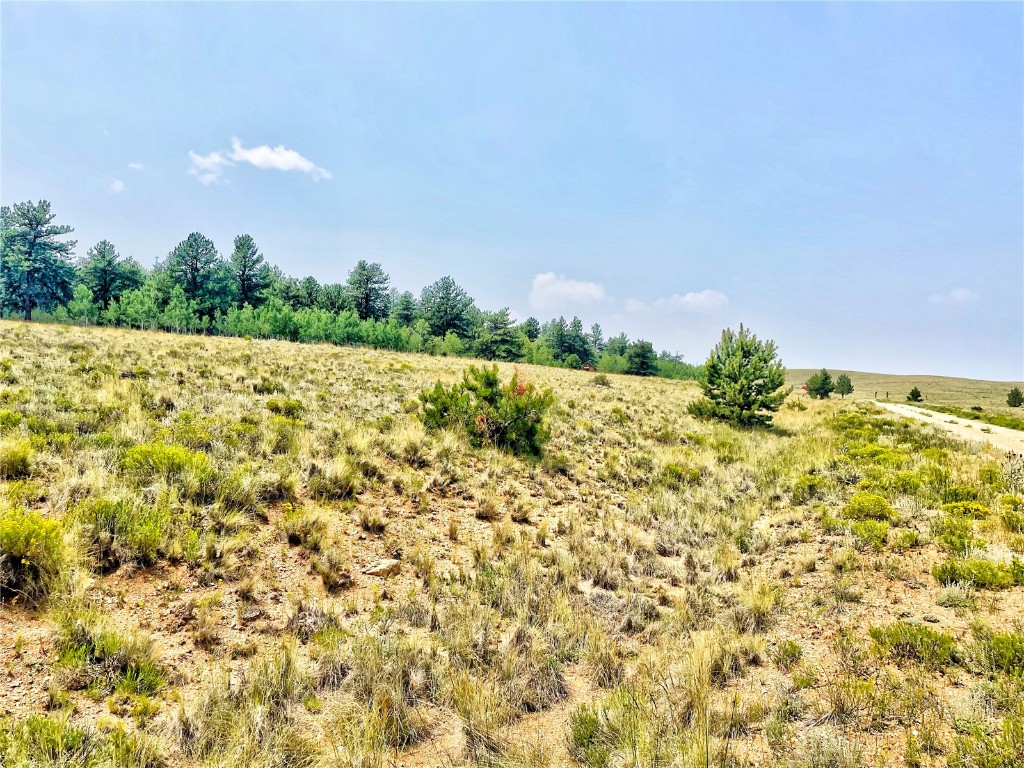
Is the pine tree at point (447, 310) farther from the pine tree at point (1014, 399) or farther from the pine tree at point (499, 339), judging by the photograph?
the pine tree at point (1014, 399)

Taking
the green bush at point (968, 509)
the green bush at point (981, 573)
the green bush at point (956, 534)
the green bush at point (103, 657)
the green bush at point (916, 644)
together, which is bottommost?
the green bush at point (103, 657)

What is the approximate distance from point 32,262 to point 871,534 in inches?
2784

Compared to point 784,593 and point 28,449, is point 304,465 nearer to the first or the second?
point 28,449

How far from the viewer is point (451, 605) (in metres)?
4.89

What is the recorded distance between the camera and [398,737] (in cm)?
327

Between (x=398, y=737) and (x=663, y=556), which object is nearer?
(x=398, y=737)

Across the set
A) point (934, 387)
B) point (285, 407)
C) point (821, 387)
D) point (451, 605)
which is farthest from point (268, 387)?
point (934, 387)

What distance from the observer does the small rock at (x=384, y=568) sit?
5.43 meters

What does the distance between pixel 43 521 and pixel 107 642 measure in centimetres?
169

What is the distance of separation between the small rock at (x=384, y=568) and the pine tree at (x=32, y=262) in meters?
64.3

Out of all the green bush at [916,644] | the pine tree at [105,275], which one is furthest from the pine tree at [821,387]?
the pine tree at [105,275]

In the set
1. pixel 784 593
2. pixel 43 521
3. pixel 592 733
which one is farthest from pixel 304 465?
pixel 784 593

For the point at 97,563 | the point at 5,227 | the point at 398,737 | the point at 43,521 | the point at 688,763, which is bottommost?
the point at 398,737

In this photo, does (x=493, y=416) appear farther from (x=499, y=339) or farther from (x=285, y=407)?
(x=499, y=339)
